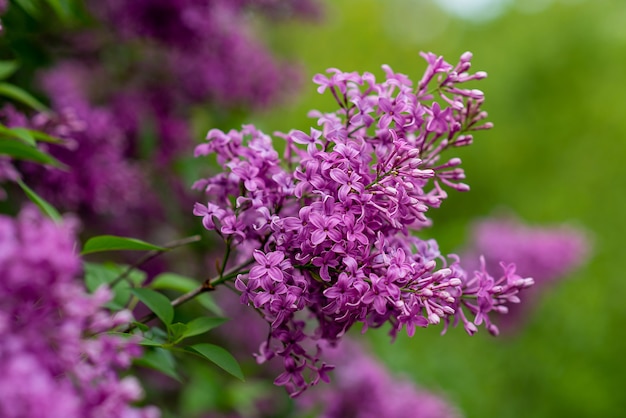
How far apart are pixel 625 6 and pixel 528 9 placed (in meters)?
0.98

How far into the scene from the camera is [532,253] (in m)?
3.53

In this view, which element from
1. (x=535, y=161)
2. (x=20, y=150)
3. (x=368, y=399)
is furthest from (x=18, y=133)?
(x=535, y=161)

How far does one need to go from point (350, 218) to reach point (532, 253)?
275 centimetres

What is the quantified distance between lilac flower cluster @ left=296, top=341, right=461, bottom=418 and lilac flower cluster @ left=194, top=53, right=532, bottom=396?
1317 mm

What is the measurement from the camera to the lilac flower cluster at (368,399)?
93.8 inches

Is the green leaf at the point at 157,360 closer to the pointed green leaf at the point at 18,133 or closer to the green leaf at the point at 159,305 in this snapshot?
the green leaf at the point at 159,305

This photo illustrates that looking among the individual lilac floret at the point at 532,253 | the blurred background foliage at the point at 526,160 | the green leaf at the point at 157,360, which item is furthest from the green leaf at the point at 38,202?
the individual lilac floret at the point at 532,253

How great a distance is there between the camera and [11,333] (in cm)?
69

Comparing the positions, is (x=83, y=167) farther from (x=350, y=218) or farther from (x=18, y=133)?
(x=350, y=218)

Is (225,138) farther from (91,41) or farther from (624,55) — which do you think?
(624,55)

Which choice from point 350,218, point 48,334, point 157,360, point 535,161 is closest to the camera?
point 48,334

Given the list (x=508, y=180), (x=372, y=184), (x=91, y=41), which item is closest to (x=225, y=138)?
(x=372, y=184)

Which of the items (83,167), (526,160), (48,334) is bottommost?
(526,160)

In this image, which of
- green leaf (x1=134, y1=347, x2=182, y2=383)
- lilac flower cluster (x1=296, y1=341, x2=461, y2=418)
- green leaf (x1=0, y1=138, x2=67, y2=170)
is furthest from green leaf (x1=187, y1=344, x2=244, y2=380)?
lilac flower cluster (x1=296, y1=341, x2=461, y2=418)
